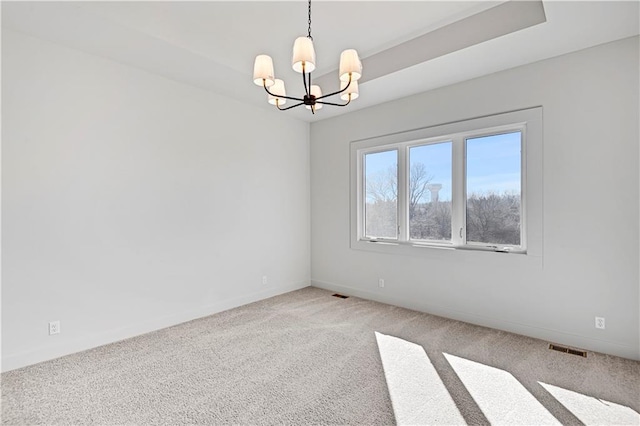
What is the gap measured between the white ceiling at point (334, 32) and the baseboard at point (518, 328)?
2.59m

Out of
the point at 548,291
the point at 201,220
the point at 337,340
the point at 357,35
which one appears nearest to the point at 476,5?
the point at 357,35

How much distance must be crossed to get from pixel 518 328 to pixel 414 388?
64.0 inches

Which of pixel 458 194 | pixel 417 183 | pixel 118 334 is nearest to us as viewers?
pixel 118 334

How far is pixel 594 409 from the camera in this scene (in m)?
2.06

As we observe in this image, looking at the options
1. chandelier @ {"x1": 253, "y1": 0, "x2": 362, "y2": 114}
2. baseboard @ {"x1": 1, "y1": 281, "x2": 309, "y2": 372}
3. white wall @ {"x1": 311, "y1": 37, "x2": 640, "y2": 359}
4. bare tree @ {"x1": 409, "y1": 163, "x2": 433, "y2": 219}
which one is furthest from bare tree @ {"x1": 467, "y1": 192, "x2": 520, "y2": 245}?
Result: baseboard @ {"x1": 1, "y1": 281, "x2": 309, "y2": 372}

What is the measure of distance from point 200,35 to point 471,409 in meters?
3.59

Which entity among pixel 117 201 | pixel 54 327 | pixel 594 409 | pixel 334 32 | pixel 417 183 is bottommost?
pixel 594 409

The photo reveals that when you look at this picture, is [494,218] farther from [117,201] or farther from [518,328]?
[117,201]

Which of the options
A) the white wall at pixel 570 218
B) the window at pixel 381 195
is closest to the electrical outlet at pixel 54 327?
the window at pixel 381 195

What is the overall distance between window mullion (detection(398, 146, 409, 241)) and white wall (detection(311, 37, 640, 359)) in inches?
18.5

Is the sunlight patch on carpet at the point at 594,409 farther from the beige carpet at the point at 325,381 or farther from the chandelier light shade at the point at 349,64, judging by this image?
the chandelier light shade at the point at 349,64

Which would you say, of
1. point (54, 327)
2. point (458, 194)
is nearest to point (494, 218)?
point (458, 194)

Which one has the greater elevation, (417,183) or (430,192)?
(417,183)

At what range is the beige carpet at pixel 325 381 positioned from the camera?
202cm
